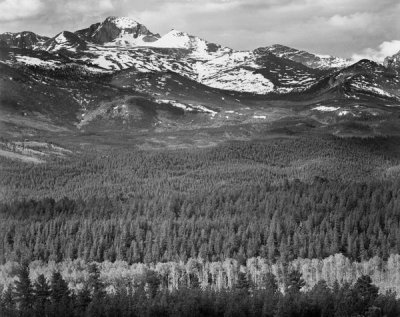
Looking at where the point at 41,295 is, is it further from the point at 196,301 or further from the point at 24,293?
the point at 196,301

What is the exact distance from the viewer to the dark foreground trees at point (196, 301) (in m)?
153

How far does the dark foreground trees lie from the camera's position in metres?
153

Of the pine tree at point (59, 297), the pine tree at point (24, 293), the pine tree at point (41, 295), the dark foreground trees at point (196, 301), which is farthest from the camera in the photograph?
the pine tree at point (24, 293)

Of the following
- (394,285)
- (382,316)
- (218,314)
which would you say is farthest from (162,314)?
(394,285)

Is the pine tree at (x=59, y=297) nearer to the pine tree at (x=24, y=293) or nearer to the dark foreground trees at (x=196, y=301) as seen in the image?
the dark foreground trees at (x=196, y=301)

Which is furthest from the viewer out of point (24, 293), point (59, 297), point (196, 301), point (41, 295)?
point (24, 293)

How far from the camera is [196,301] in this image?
15725cm

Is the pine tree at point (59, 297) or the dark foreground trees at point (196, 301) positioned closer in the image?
the pine tree at point (59, 297)

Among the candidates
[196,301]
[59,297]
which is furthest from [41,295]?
[196,301]

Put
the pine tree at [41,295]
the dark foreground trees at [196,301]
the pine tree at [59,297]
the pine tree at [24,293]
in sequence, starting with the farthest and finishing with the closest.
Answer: the pine tree at [24,293] → the pine tree at [41,295] → the dark foreground trees at [196,301] → the pine tree at [59,297]

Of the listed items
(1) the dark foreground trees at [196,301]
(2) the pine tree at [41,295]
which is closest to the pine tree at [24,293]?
(1) the dark foreground trees at [196,301]

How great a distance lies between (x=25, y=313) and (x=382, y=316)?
75097 mm

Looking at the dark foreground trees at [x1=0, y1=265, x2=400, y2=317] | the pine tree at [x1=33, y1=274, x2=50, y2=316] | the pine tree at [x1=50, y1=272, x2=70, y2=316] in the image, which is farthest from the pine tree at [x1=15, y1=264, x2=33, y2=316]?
the pine tree at [x1=50, y1=272, x2=70, y2=316]

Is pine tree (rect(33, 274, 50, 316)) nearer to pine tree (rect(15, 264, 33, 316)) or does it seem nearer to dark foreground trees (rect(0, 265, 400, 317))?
dark foreground trees (rect(0, 265, 400, 317))
